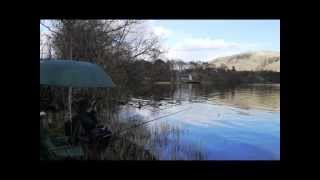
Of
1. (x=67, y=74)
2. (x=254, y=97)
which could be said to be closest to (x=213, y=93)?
(x=254, y=97)

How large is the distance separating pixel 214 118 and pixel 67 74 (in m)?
1.39

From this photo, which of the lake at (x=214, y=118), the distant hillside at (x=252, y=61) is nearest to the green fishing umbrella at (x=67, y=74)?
the lake at (x=214, y=118)

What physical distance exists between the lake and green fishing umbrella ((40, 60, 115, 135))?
0.42 meters

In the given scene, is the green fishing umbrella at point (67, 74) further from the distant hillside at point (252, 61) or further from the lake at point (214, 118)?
the distant hillside at point (252, 61)

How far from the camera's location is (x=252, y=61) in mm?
4543

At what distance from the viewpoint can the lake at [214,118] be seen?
4438mm

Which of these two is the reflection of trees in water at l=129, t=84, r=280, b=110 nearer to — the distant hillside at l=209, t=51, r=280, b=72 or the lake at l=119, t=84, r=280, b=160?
the lake at l=119, t=84, r=280, b=160

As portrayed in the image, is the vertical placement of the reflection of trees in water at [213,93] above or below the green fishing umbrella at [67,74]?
below

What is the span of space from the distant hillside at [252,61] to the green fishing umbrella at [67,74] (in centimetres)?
113
